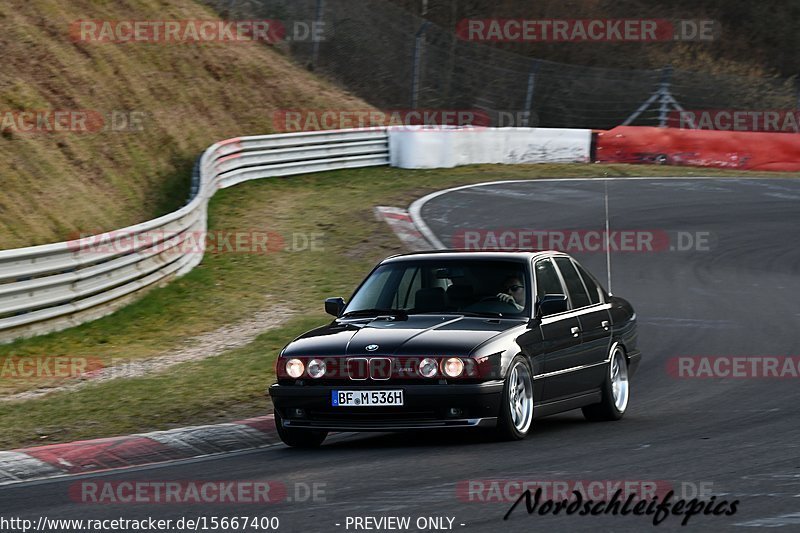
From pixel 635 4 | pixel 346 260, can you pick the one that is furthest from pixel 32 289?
pixel 635 4

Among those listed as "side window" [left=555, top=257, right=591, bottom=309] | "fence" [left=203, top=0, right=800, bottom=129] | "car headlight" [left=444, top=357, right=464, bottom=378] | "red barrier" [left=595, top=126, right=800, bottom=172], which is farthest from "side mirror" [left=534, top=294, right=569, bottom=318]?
"fence" [left=203, top=0, right=800, bottom=129]

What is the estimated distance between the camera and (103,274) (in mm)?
15680

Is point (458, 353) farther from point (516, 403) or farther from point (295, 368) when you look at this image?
point (295, 368)

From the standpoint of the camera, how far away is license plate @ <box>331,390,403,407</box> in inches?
328

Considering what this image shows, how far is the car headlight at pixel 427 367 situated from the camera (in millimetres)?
8328

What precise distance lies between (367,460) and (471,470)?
33.8 inches

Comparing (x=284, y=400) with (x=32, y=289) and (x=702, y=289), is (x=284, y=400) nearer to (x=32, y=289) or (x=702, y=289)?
(x=32, y=289)

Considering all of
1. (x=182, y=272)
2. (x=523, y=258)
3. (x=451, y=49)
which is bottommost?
(x=182, y=272)

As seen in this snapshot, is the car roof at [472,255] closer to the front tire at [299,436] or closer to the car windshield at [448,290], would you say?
the car windshield at [448,290]

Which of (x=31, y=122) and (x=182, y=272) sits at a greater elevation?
(x=31, y=122)

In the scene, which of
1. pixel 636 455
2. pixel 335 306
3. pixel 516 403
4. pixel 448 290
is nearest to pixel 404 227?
pixel 335 306

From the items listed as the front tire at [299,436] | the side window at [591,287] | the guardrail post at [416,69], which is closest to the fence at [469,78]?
the guardrail post at [416,69]

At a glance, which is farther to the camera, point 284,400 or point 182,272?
point 182,272

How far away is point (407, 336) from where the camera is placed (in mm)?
8570
